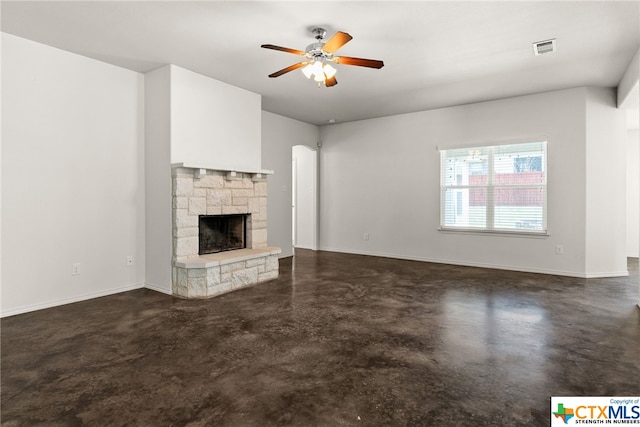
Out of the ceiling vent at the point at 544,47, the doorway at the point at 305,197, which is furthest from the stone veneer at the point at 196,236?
the ceiling vent at the point at 544,47

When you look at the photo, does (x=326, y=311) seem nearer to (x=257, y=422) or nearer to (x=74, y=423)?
(x=257, y=422)

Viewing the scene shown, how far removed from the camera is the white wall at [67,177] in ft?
11.1

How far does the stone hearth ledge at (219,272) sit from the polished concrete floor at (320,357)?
198 mm

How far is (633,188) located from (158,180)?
8477 mm

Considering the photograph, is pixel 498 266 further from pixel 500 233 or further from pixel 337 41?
pixel 337 41

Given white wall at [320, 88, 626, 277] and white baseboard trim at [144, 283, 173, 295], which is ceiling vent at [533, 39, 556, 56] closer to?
white wall at [320, 88, 626, 277]

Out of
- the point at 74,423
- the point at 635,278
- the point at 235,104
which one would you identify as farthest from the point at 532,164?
the point at 74,423

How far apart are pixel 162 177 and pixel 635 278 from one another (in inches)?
251

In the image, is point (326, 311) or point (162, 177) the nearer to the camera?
point (326, 311)

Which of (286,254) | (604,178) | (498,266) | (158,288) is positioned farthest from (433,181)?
(158,288)

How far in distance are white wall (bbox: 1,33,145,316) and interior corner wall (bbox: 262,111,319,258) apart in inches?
91.8

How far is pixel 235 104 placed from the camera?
4895mm

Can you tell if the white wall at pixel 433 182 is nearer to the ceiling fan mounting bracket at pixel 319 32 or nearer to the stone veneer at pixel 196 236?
the stone veneer at pixel 196 236

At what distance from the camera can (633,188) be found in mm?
6832
